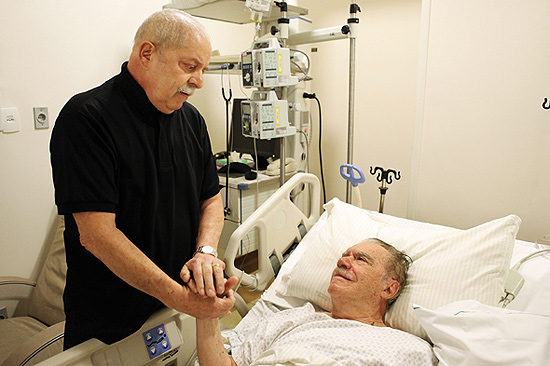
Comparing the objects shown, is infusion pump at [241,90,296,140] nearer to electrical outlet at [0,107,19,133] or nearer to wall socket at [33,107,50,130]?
wall socket at [33,107,50,130]

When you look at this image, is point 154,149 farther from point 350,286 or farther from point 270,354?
point 350,286

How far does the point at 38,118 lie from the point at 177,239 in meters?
1.59

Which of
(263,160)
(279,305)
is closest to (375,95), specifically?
(263,160)

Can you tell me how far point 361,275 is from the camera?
1.52m

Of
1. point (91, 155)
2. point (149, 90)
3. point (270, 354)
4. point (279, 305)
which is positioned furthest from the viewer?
point (279, 305)

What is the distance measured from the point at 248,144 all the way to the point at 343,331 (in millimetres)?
2188

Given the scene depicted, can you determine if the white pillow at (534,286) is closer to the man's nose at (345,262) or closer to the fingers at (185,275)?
the man's nose at (345,262)

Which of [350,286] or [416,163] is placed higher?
[416,163]

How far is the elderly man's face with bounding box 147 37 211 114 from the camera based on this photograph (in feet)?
3.58

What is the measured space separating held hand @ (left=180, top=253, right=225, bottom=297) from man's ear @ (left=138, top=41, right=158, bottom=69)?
604mm

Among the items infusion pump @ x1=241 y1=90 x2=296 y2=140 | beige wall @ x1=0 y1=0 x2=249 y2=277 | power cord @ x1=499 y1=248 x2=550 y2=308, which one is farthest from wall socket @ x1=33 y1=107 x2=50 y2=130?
power cord @ x1=499 y1=248 x2=550 y2=308

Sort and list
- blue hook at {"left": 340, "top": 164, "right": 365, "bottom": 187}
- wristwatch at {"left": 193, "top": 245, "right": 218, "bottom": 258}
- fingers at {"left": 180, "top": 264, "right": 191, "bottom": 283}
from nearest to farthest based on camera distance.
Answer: fingers at {"left": 180, "top": 264, "right": 191, "bottom": 283} → wristwatch at {"left": 193, "top": 245, "right": 218, "bottom": 258} → blue hook at {"left": 340, "top": 164, "right": 365, "bottom": 187}

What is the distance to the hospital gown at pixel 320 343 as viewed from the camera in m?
1.20

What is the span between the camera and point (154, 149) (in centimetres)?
120
